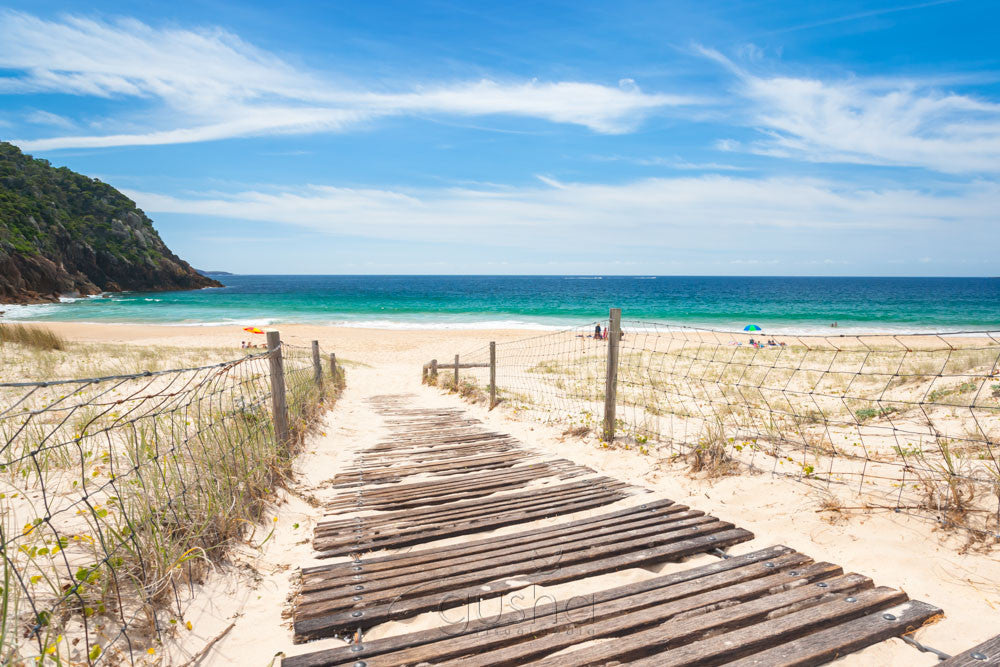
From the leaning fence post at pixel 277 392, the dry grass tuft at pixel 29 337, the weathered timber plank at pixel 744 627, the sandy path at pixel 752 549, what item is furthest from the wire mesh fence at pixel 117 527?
the dry grass tuft at pixel 29 337

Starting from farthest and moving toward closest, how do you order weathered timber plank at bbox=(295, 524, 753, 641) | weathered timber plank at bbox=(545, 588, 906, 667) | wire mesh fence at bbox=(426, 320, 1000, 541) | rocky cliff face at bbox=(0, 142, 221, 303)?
rocky cliff face at bbox=(0, 142, 221, 303)
wire mesh fence at bbox=(426, 320, 1000, 541)
weathered timber plank at bbox=(295, 524, 753, 641)
weathered timber plank at bbox=(545, 588, 906, 667)

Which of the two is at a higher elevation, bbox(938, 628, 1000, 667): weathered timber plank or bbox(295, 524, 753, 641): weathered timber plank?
bbox(938, 628, 1000, 667): weathered timber plank

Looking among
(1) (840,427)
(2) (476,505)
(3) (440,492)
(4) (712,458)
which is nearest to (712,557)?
(4) (712,458)

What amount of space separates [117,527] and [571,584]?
2519 mm

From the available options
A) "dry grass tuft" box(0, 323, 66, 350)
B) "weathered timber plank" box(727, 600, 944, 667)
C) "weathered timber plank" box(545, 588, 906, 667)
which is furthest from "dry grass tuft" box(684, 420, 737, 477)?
"dry grass tuft" box(0, 323, 66, 350)

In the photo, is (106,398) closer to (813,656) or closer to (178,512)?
(178,512)

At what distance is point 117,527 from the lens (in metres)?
2.78

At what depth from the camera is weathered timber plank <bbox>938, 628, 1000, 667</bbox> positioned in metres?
2.15

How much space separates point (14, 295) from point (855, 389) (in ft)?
183

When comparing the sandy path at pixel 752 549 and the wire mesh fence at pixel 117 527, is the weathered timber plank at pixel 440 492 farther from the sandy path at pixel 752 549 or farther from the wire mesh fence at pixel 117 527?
the wire mesh fence at pixel 117 527

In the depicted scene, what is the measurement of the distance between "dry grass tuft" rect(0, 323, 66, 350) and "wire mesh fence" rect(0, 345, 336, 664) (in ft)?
28.9

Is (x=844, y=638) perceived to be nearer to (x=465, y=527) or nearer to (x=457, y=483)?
(x=465, y=527)

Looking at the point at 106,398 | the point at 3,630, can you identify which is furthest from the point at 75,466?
the point at 106,398

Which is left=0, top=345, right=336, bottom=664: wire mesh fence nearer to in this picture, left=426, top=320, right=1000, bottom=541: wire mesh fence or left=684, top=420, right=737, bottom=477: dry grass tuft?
left=684, top=420, right=737, bottom=477: dry grass tuft
